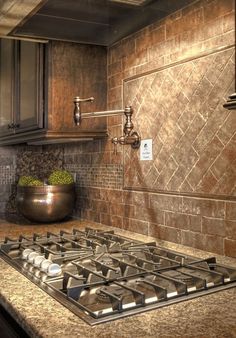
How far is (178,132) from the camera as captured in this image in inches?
59.5

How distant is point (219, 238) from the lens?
135cm

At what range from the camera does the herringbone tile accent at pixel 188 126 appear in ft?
4.31

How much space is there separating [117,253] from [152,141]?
526 millimetres

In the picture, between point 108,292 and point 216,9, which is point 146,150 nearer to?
point 216,9

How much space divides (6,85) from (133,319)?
191 cm

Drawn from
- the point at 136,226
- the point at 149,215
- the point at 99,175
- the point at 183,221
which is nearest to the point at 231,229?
the point at 183,221

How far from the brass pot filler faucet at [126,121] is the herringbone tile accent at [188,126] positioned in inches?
1.8

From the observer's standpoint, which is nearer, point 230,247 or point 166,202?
point 230,247

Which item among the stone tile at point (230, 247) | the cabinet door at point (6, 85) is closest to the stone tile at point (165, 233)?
the stone tile at point (230, 247)

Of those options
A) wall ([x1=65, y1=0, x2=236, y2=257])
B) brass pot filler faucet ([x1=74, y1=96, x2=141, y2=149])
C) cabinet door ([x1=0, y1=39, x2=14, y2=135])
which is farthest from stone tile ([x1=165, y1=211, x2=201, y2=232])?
cabinet door ([x1=0, y1=39, x2=14, y2=135])

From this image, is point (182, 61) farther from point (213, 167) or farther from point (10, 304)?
point (10, 304)

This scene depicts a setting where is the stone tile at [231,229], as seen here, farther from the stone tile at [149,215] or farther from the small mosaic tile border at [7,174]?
the small mosaic tile border at [7,174]

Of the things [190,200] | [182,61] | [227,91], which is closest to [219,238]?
[190,200]

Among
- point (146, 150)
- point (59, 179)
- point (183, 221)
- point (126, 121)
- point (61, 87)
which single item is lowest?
point (183, 221)
